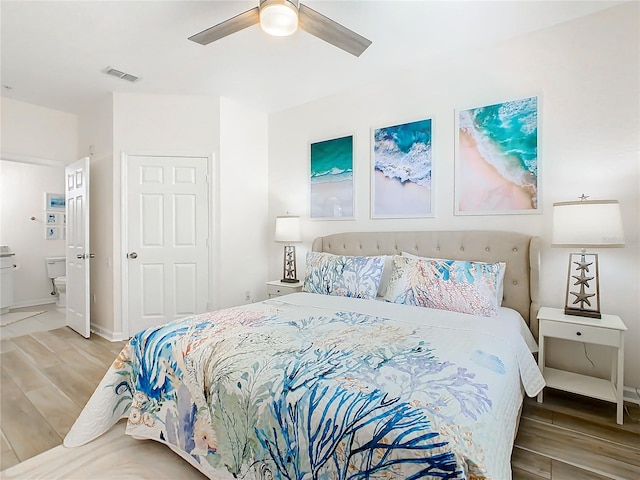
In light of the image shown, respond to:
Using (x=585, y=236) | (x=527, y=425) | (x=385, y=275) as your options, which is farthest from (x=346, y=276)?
(x=585, y=236)

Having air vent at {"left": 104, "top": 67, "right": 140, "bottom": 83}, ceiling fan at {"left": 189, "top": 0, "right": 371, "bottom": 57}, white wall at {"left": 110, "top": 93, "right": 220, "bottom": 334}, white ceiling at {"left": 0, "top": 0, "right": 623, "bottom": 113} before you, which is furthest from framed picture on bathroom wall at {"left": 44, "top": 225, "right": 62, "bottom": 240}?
ceiling fan at {"left": 189, "top": 0, "right": 371, "bottom": 57}

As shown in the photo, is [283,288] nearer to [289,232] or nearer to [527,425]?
[289,232]

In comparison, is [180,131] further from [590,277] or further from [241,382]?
[590,277]

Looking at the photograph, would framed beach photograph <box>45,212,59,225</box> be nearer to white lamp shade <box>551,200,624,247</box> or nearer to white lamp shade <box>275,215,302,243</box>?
white lamp shade <box>275,215,302,243</box>

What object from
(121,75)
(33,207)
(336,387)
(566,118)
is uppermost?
(121,75)

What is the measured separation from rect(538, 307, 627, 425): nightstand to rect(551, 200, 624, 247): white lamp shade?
0.49 metres

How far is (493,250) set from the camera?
8.73ft

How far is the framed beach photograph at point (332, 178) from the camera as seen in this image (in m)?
3.63

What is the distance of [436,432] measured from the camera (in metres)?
0.98

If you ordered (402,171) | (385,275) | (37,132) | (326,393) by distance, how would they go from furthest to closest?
(37,132)
(402,171)
(385,275)
(326,393)

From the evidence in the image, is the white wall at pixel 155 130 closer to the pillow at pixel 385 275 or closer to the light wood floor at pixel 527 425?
the light wood floor at pixel 527 425

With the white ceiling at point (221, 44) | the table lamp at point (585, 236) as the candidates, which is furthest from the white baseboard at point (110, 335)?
the table lamp at point (585, 236)

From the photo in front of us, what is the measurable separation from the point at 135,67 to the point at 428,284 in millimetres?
3241

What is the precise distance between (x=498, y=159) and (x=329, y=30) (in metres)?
1.67
